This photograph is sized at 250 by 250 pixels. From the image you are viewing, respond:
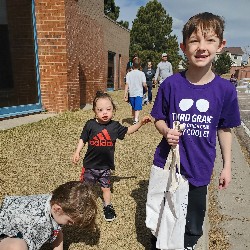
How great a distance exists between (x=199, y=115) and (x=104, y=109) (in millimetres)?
1217

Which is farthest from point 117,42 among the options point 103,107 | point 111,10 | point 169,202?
point 169,202

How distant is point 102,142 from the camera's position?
10.2 ft

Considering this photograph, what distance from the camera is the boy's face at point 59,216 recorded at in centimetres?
213

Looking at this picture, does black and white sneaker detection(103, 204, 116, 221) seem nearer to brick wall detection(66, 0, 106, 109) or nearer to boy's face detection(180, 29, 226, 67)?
boy's face detection(180, 29, 226, 67)

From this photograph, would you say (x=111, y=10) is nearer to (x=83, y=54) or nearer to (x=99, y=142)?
(x=83, y=54)

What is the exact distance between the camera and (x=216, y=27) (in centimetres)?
198

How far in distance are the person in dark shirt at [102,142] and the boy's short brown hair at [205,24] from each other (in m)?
1.23

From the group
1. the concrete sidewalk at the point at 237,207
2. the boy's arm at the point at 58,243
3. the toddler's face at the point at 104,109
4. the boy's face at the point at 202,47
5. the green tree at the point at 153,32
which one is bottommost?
the concrete sidewalk at the point at 237,207

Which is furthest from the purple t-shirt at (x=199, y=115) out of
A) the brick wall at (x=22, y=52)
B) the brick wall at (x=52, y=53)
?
the brick wall at (x=22, y=52)

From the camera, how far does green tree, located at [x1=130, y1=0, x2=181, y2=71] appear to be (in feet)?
151

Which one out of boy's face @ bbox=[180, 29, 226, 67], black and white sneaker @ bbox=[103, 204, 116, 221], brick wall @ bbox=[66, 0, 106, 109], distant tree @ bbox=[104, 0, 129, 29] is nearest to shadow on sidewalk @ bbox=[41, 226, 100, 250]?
black and white sneaker @ bbox=[103, 204, 116, 221]

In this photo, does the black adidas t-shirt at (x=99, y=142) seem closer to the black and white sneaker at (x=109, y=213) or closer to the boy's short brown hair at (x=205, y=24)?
the black and white sneaker at (x=109, y=213)

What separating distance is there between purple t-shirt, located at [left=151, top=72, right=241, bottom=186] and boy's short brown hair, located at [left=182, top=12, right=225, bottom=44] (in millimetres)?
347

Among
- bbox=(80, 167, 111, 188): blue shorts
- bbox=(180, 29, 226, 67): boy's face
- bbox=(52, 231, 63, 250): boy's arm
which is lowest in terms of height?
bbox=(52, 231, 63, 250): boy's arm
